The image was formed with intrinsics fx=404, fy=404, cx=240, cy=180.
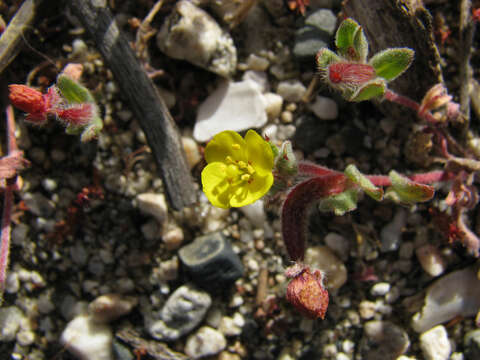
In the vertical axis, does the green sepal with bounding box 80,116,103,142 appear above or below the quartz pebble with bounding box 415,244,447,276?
above

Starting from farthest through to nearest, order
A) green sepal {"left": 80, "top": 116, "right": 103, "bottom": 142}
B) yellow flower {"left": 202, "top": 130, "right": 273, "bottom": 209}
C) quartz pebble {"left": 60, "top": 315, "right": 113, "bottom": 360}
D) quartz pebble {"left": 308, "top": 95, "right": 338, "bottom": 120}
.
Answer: quartz pebble {"left": 308, "top": 95, "right": 338, "bottom": 120} → quartz pebble {"left": 60, "top": 315, "right": 113, "bottom": 360} → green sepal {"left": 80, "top": 116, "right": 103, "bottom": 142} → yellow flower {"left": 202, "top": 130, "right": 273, "bottom": 209}

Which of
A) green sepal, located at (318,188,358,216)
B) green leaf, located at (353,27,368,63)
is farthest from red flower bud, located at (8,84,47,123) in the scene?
green leaf, located at (353,27,368,63)

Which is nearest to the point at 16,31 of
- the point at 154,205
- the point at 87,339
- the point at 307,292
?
the point at 154,205

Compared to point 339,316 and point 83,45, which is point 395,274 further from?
point 83,45

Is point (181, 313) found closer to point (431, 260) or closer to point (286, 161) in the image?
point (286, 161)

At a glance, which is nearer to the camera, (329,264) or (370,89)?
(370,89)

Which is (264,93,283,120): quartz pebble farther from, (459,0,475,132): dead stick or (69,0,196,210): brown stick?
(459,0,475,132): dead stick

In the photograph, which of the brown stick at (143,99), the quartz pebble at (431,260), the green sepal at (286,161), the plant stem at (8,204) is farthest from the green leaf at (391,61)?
the plant stem at (8,204)

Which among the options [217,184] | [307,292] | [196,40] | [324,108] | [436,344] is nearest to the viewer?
[307,292]
